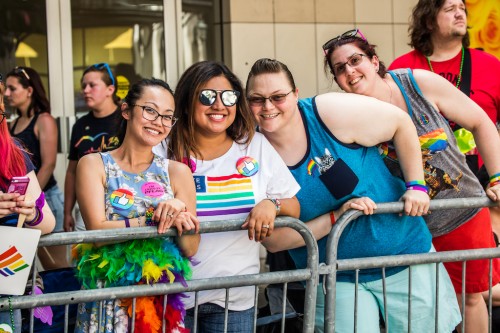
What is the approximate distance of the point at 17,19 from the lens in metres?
7.18

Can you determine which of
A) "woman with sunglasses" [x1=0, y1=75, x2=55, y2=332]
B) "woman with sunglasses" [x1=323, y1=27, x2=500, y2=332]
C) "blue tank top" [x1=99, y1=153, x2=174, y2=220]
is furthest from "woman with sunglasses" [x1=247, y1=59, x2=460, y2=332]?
"woman with sunglasses" [x1=0, y1=75, x2=55, y2=332]

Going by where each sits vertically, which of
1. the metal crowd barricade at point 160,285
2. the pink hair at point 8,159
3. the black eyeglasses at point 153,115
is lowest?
the metal crowd barricade at point 160,285

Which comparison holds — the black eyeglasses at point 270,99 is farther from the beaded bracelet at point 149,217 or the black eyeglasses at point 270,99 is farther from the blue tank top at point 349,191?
the beaded bracelet at point 149,217

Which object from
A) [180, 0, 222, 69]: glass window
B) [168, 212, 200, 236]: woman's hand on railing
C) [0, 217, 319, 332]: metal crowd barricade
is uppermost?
[180, 0, 222, 69]: glass window

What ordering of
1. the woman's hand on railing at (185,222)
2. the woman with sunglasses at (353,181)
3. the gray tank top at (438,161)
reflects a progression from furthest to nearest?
Result: the gray tank top at (438,161), the woman with sunglasses at (353,181), the woman's hand on railing at (185,222)

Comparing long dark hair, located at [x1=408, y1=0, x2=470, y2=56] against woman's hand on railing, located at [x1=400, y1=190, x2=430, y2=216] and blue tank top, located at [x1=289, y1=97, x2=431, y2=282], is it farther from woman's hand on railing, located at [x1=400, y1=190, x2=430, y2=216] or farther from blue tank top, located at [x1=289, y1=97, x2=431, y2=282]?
woman's hand on railing, located at [x1=400, y1=190, x2=430, y2=216]

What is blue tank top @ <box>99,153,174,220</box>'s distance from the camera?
11.3 ft

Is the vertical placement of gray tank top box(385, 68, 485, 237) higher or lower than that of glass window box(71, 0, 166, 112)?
lower

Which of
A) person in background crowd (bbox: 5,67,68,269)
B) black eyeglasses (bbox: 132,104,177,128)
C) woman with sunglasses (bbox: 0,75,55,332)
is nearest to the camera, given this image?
woman with sunglasses (bbox: 0,75,55,332)

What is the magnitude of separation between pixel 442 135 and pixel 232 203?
1.22 metres

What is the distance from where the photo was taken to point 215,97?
145 inches

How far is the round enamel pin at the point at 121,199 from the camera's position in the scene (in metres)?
3.43

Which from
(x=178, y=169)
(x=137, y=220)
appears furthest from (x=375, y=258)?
(x=137, y=220)


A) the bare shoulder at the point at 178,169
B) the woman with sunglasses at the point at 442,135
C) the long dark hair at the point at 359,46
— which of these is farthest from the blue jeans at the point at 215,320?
the long dark hair at the point at 359,46
